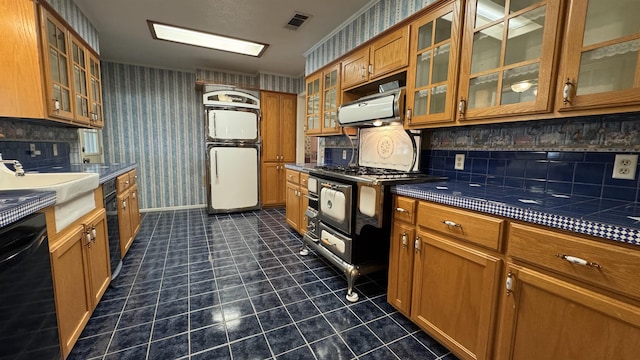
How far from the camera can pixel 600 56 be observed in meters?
1.08

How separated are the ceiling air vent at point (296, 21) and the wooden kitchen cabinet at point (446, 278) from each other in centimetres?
207

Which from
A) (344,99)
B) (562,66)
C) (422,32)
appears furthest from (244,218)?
(562,66)

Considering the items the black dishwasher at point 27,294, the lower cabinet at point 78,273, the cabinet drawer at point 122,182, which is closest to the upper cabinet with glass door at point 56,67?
the cabinet drawer at point 122,182

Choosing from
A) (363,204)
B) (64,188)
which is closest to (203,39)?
(64,188)

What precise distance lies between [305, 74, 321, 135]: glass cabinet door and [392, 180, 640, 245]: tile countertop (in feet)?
6.81

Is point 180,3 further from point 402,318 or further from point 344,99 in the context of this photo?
point 402,318

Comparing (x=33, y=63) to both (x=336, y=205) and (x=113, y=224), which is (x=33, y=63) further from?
(x=336, y=205)

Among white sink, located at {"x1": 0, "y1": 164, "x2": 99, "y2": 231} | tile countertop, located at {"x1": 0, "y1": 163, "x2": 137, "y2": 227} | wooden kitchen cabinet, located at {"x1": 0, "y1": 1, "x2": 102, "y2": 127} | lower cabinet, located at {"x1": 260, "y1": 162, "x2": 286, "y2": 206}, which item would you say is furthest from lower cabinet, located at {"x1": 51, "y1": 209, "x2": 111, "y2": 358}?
lower cabinet, located at {"x1": 260, "y1": 162, "x2": 286, "y2": 206}

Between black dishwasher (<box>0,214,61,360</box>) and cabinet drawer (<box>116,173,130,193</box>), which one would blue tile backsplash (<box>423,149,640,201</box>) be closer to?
black dishwasher (<box>0,214,61,360</box>)

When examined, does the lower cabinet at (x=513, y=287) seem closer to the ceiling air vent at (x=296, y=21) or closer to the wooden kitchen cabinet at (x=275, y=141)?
the ceiling air vent at (x=296, y=21)

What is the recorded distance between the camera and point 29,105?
1716mm

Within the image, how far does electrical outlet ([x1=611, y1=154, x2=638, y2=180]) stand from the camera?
3.88ft

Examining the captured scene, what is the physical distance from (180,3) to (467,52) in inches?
95.2

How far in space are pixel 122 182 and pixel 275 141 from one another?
99.9 inches
